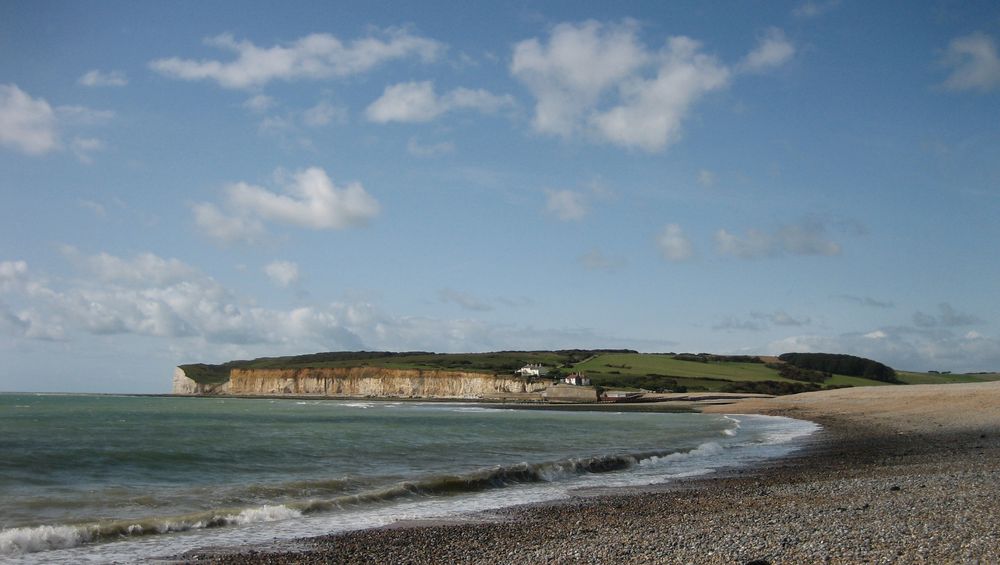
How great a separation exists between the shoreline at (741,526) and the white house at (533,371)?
4595 inches

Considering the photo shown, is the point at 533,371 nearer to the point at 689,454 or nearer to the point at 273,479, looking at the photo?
the point at 689,454

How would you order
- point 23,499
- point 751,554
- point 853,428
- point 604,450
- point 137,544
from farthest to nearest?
point 853,428
point 604,450
point 23,499
point 137,544
point 751,554

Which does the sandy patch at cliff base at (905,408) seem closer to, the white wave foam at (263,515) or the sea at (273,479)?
the sea at (273,479)

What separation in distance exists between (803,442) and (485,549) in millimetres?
26406

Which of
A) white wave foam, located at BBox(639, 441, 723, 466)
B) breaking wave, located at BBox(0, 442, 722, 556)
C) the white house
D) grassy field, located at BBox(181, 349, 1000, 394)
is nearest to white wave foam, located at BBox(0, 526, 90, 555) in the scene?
breaking wave, located at BBox(0, 442, 722, 556)

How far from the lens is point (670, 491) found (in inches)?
721

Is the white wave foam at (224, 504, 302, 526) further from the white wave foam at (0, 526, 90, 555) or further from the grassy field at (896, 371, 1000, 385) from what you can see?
the grassy field at (896, 371, 1000, 385)

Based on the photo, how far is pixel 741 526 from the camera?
11.9 m

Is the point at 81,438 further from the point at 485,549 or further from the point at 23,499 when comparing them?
the point at 485,549

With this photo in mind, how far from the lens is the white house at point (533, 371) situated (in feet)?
456

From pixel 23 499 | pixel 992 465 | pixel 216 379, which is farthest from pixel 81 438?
pixel 216 379

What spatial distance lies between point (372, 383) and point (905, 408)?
115263mm

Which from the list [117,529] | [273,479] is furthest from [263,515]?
[273,479]

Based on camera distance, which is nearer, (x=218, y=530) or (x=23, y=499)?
(x=218, y=530)
